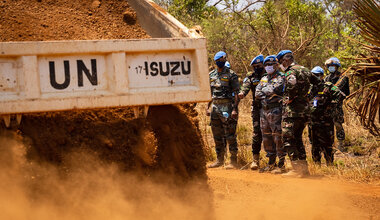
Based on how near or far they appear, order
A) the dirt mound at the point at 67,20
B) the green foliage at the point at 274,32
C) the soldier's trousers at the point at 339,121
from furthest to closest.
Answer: the green foliage at the point at 274,32
the soldier's trousers at the point at 339,121
the dirt mound at the point at 67,20

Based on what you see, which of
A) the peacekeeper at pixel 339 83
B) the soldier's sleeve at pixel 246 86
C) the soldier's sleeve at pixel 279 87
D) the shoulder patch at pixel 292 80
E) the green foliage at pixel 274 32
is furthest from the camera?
the green foliage at pixel 274 32

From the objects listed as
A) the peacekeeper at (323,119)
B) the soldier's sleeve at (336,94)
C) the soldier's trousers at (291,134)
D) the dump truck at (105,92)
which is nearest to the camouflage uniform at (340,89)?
the soldier's sleeve at (336,94)

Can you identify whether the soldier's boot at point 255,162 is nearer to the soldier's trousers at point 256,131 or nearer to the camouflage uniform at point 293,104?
the soldier's trousers at point 256,131

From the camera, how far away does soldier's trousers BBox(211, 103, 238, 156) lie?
28.0 ft

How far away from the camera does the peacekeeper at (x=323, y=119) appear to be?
873cm

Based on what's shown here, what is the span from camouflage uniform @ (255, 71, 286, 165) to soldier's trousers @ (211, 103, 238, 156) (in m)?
0.67

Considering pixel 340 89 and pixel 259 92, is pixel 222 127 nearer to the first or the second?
pixel 259 92

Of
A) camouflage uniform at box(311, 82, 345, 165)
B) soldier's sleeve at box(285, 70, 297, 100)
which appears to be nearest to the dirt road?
soldier's sleeve at box(285, 70, 297, 100)

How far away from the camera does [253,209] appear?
5.06 metres

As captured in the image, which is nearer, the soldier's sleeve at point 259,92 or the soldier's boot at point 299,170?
the soldier's boot at point 299,170

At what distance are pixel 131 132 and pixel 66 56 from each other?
863mm

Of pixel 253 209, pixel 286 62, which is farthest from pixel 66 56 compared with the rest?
pixel 286 62

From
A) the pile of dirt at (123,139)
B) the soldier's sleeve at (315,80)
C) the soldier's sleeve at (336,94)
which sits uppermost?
the soldier's sleeve at (315,80)

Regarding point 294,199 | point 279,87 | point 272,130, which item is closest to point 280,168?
point 272,130
